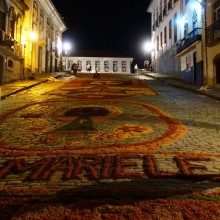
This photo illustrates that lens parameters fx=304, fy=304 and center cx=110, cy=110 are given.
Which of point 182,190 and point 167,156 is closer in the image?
point 182,190

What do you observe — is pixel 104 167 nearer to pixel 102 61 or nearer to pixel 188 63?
pixel 188 63

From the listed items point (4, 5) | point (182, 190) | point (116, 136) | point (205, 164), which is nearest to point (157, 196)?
point (182, 190)

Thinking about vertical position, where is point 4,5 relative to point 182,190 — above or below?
above

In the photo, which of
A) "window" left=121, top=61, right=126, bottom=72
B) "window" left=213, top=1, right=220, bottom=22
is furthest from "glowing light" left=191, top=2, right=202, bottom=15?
"window" left=121, top=61, right=126, bottom=72

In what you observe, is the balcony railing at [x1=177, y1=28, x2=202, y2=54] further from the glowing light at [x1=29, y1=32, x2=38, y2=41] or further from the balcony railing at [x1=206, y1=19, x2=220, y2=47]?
the glowing light at [x1=29, y1=32, x2=38, y2=41]

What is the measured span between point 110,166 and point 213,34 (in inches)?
650

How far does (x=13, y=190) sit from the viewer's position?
3971 mm

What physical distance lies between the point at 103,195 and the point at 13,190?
3.90ft

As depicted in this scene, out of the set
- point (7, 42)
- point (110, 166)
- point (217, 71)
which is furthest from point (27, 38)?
point (110, 166)

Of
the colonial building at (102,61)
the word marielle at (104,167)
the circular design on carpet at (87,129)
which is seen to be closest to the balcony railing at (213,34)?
the circular design on carpet at (87,129)

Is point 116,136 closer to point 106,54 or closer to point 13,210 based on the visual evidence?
point 13,210

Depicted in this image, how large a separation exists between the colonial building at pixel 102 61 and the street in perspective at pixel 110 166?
5499cm

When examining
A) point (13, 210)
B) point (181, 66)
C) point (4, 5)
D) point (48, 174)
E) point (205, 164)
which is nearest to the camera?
point (13, 210)

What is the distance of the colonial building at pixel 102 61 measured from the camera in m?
63.6
